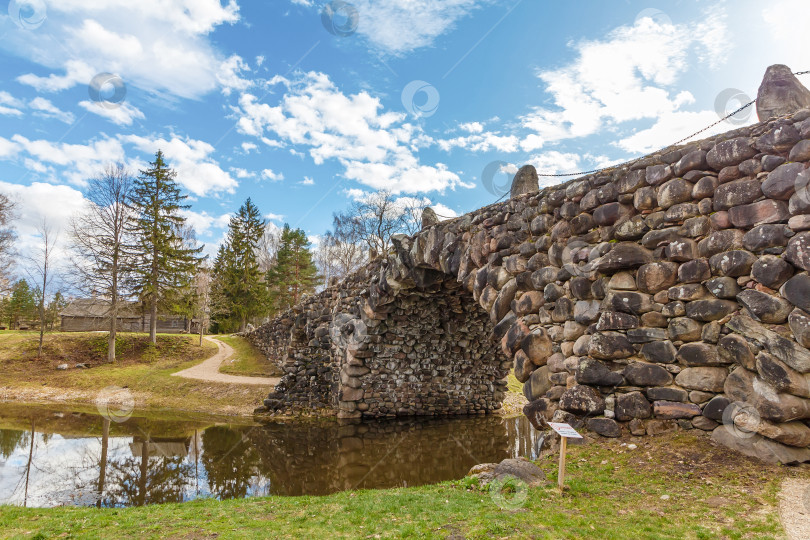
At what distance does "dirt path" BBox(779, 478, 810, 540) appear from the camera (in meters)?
3.14

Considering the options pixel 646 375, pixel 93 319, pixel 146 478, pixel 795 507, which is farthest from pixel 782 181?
pixel 93 319

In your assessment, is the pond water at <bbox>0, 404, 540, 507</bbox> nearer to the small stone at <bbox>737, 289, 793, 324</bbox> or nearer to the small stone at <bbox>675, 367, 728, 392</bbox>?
the small stone at <bbox>675, 367, 728, 392</bbox>

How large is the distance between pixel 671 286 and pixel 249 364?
72.7 ft

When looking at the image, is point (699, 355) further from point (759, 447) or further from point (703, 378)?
point (759, 447)

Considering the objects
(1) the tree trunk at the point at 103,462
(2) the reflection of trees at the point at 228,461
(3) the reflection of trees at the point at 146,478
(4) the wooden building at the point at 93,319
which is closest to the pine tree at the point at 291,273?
(4) the wooden building at the point at 93,319

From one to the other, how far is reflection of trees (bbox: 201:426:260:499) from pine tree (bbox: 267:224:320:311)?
23411mm

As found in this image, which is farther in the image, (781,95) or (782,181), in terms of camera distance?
(781,95)

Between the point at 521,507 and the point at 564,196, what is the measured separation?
452cm

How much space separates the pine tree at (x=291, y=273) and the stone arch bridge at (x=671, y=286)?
2943 cm

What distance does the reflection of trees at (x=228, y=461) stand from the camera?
812 centimetres

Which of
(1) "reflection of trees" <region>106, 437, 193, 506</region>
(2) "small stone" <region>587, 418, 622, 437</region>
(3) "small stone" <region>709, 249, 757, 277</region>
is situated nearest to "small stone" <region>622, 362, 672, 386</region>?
(2) "small stone" <region>587, 418, 622, 437</region>

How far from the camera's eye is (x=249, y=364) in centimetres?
2356

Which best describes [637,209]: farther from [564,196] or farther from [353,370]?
[353,370]

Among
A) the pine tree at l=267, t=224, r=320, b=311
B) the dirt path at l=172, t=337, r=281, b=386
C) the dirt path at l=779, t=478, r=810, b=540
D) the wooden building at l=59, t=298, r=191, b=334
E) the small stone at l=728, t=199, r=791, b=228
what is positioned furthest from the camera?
the pine tree at l=267, t=224, r=320, b=311
